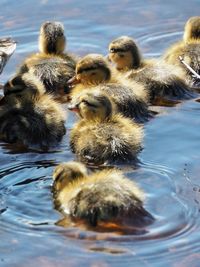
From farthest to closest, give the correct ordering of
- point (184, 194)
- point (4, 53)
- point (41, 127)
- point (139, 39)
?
point (139, 39) < point (4, 53) < point (41, 127) < point (184, 194)

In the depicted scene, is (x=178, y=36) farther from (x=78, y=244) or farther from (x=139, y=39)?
(x=78, y=244)

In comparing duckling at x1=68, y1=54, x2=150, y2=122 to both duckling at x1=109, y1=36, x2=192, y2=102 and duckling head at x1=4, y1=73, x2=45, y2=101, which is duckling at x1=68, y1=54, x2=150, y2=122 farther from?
duckling head at x1=4, y1=73, x2=45, y2=101

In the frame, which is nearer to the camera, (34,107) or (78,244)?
(78,244)

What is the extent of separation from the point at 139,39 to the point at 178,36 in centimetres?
32

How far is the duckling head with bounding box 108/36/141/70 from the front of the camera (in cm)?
644

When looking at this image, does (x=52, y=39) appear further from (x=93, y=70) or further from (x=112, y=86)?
(x=112, y=86)

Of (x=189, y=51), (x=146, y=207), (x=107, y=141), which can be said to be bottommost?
(x=146, y=207)

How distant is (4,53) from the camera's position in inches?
256

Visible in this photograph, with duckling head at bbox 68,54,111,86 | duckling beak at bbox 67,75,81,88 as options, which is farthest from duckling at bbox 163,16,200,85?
duckling beak at bbox 67,75,81,88

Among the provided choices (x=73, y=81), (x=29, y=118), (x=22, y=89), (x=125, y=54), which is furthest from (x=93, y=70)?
(x=29, y=118)

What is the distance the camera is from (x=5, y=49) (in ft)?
21.6

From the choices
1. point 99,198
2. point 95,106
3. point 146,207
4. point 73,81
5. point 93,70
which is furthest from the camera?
point 73,81

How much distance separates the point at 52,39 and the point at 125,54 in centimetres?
57

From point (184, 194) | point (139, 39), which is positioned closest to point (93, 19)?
point (139, 39)
